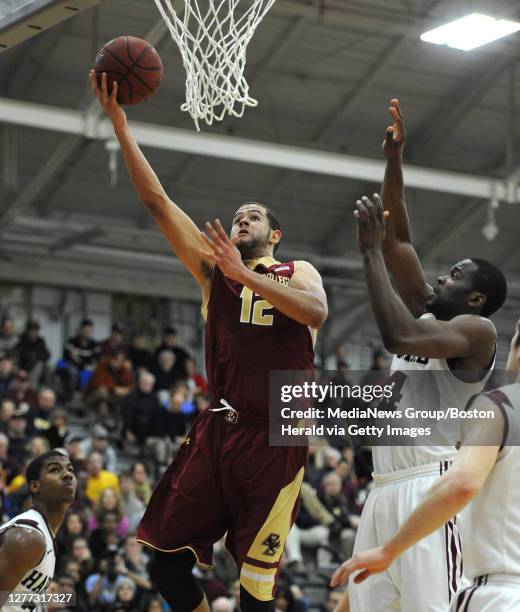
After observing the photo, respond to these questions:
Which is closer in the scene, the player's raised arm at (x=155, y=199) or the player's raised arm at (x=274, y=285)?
the player's raised arm at (x=274, y=285)

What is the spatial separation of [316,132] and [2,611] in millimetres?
14070

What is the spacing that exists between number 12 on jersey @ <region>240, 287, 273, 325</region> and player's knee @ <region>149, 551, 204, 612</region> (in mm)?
1234

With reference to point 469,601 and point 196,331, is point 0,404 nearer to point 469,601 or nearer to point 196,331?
point 196,331

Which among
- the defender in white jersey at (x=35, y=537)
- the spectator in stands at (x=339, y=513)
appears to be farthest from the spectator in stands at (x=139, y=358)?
the defender in white jersey at (x=35, y=537)

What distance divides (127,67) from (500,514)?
3.13m

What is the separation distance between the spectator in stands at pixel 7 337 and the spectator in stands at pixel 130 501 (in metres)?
5.03

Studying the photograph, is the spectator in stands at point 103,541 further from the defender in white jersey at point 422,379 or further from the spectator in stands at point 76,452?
the defender in white jersey at point 422,379

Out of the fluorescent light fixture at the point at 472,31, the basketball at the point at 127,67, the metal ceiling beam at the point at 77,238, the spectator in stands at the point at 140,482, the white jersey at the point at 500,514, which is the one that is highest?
the fluorescent light fixture at the point at 472,31

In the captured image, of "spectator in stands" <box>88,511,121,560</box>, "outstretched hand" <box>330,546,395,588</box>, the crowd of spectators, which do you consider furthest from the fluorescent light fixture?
"outstretched hand" <box>330,546,395,588</box>

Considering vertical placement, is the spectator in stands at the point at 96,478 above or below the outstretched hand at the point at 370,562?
above

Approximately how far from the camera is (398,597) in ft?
17.9

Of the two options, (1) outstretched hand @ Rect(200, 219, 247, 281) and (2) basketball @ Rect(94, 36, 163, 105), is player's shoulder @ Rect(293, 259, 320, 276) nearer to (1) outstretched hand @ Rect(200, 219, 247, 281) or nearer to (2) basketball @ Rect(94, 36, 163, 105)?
(1) outstretched hand @ Rect(200, 219, 247, 281)

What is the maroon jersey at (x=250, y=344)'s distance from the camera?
5.67 meters

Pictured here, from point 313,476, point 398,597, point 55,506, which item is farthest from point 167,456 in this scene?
point 398,597
